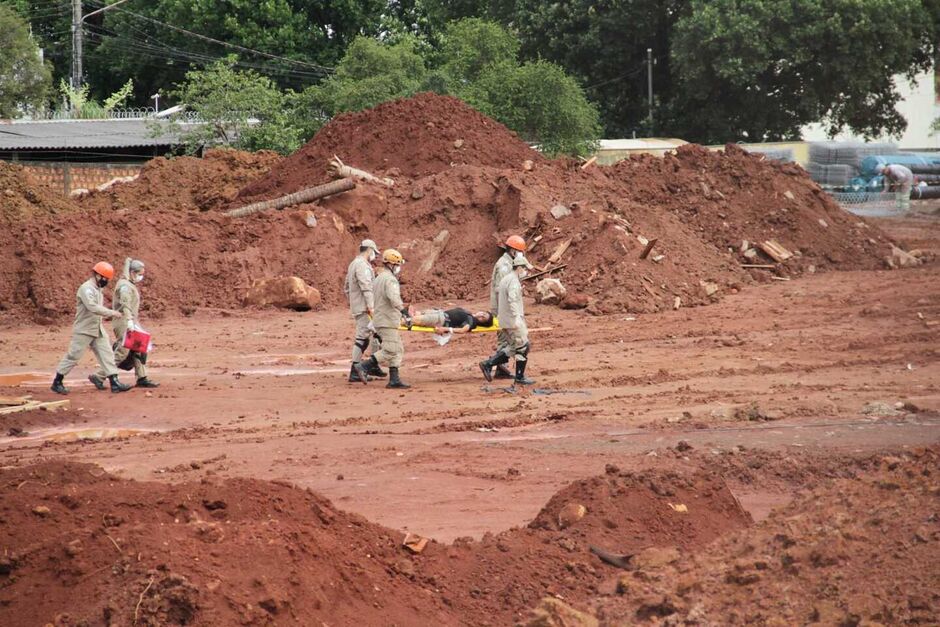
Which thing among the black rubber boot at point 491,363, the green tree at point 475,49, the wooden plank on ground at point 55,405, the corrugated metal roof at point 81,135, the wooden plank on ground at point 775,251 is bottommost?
the wooden plank on ground at point 55,405

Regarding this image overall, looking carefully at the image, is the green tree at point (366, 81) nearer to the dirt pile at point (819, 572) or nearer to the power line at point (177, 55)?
the power line at point (177, 55)

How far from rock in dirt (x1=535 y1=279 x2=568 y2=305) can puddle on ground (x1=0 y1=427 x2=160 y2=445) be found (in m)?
9.36

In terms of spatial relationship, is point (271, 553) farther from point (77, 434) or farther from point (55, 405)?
point (55, 405)

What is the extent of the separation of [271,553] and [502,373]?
8.75m

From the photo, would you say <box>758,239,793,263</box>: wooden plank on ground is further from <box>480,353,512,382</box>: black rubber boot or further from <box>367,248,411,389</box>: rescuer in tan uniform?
<box>367,248,411,389</box>: rescuer in tan uniform

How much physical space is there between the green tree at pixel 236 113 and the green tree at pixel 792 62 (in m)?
15.3

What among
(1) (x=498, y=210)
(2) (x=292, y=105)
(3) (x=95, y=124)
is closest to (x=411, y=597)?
(1) (x=498, y=210)

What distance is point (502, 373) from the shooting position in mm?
15562

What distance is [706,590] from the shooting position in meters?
7.30

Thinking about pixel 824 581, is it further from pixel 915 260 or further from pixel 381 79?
pixel 381 79

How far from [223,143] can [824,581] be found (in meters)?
30.3

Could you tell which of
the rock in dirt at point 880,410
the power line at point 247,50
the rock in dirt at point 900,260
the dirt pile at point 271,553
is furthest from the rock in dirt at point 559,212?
the power line at point 247,50

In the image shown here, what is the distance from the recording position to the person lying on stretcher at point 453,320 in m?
15.7

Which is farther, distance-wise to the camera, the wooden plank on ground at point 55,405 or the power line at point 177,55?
the power line at point 177,55
